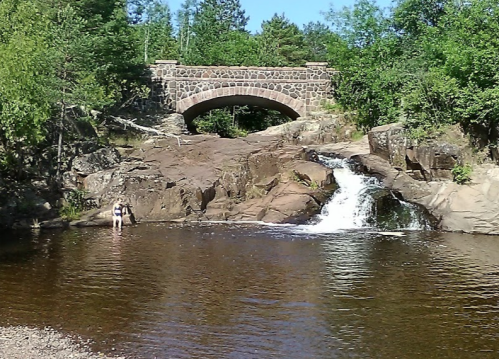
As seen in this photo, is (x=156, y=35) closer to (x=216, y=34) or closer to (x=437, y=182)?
(x=216, y=34)

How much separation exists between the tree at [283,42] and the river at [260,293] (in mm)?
36569

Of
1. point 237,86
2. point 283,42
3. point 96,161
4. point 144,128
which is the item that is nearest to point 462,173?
point 237,86

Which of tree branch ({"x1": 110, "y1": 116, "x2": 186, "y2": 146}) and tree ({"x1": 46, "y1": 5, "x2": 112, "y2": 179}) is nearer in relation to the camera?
tree ({"x1": 46, "y1": 5, "x2": 112, "y2": 179})

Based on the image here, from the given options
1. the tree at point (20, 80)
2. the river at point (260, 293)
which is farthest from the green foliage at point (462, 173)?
the tree at point (20, 80)

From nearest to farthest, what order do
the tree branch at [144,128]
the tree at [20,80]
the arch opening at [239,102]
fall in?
the tree at [20,80]
the tree branch at [144,128]
the arch opening at [239,102]

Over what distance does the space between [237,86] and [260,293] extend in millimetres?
23252

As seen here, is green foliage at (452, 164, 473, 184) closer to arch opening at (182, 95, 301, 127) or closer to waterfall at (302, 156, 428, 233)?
waterfall at (302, 156, 428, 233)

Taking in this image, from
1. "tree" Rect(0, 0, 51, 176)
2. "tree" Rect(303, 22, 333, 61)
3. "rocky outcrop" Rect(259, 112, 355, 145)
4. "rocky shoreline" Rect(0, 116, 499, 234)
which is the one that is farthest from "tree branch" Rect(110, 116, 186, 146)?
"tree" Rect(303, 22, 333, 61)

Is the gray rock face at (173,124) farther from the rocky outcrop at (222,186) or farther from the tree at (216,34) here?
the tree at (216,34)

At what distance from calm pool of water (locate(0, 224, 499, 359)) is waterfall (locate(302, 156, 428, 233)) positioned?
2.73m

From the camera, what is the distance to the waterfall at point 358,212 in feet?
76.5

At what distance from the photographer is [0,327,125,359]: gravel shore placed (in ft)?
29.2

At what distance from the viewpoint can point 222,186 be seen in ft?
85.2

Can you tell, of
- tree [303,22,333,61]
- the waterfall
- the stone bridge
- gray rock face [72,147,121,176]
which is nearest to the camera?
the waterfall
